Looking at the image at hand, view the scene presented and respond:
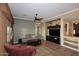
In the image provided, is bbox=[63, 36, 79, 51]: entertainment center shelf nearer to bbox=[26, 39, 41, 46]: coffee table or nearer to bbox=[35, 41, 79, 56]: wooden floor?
bbox=[35, 41, 79, 56]: wooden floor

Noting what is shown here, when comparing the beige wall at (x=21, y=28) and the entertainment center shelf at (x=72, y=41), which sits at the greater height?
the beige wall at (x=21, y=28)

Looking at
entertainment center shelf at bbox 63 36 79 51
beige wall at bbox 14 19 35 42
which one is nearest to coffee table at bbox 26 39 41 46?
beige wall at bbox 14 19 35 42

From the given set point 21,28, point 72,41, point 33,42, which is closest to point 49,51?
point 33,42

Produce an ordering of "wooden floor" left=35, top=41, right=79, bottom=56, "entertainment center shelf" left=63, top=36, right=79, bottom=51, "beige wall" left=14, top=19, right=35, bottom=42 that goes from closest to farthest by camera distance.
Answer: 1. "beige wall" left=14, top=19, right=35, bottom=42
2. "wooden floor" left=35, top=41, right=79, bottom=56
3. "entertainment center shelf" left=63, top=36, right=79, bottom=51

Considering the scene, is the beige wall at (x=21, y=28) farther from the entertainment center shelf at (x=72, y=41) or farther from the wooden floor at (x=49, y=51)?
the entertainment center shelf at (x=72, y=41)

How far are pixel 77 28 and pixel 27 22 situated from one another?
1.11 m

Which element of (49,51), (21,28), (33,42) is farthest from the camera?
(49,51)

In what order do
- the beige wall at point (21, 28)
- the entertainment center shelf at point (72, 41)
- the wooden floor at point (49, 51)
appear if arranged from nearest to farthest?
1. the beige wall at point (21, 28)
2. the wooden floor at point (49, 51)
3. the entertainment center shelf at point (72, 41)

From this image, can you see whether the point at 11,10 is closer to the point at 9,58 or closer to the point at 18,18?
the point at 18,18

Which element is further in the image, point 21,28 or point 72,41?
point 72,41

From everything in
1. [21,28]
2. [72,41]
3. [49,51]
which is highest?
[21,28]

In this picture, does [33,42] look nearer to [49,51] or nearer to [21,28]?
[21,28]

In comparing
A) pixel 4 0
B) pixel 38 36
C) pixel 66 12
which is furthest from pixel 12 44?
pixel 66 12

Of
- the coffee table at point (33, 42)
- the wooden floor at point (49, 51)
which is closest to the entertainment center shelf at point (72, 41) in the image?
the wooden floor at point (49, 51)
